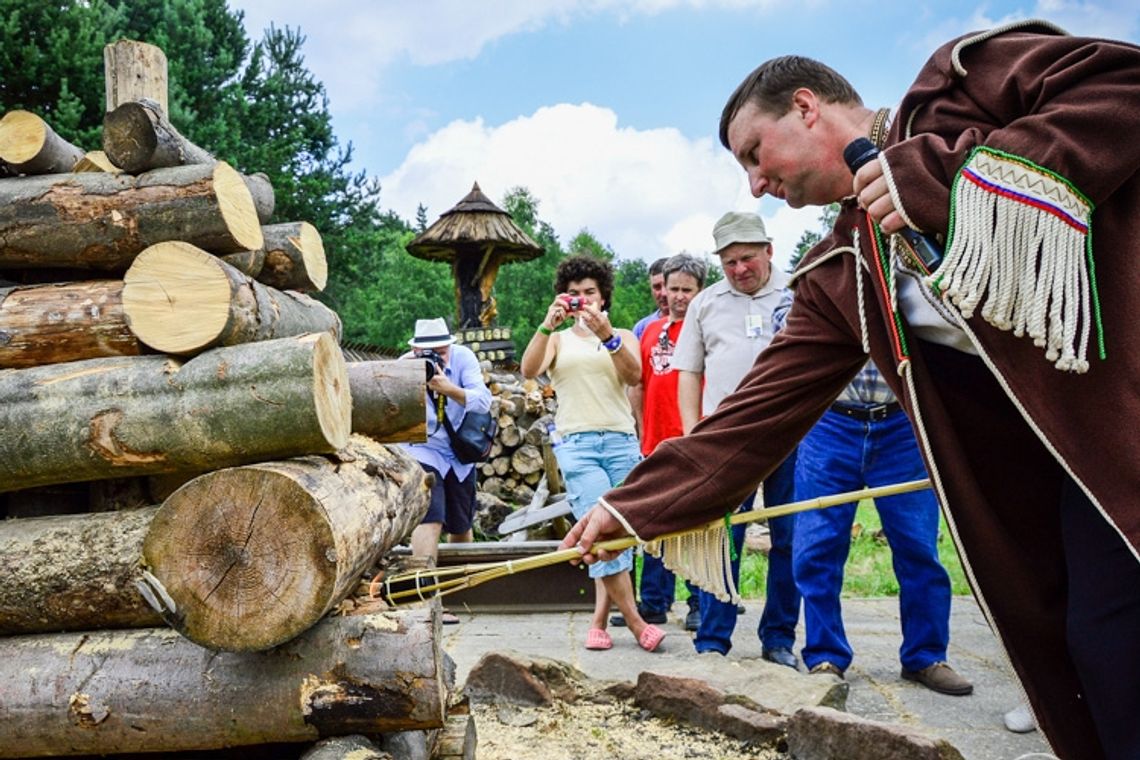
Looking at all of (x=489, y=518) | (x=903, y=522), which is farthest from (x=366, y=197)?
(x=903, y=522)

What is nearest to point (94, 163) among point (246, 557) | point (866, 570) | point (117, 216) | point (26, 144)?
point (26, 144)

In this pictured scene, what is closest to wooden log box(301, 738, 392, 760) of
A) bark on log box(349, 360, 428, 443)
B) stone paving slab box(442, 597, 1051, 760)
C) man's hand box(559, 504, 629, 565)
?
man's hand box(559, 504, 629, 565)

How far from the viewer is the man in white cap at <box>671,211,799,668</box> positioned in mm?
4527

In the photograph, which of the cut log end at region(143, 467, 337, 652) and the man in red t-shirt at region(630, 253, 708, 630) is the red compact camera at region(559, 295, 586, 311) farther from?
the cut log end at region(143, 467, 337, 652)

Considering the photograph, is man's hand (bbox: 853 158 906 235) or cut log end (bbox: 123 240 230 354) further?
cut log end (bbox: 123 240 230 354)

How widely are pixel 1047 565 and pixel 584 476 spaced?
292cm

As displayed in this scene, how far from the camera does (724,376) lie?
4.59 m

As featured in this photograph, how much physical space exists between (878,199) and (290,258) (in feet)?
Answer: 7.63

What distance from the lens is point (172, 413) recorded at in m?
2.71

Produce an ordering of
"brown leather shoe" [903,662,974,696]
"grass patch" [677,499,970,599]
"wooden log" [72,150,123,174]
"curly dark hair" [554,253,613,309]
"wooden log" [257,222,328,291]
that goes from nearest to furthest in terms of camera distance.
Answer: "wooden log" [72,150,123,174] → "wooden log" [257,222,328,291] → "brown leather shoe" [903,662,974,696] → "curly dark hair" [554,253,613,309] → "grass patch" [677,499,970,599]

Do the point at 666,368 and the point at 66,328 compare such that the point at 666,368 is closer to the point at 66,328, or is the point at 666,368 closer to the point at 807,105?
the point at 807,105

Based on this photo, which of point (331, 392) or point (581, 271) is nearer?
point (331, 392)

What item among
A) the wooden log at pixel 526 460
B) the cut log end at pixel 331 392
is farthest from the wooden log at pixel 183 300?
the wooden log at pixel 526 460

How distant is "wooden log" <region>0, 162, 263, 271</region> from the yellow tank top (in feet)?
7.18
